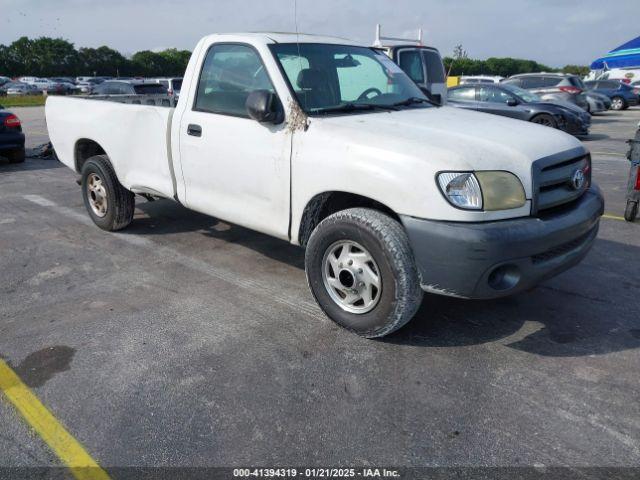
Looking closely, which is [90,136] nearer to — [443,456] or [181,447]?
[181,447]

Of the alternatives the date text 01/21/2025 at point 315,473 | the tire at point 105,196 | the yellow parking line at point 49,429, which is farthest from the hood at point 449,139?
the tire at point 105,196

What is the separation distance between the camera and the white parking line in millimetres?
4035

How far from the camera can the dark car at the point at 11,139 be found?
10.4 meters

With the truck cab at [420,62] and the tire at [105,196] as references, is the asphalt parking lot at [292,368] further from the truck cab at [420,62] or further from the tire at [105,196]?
the truck cab at [420,62]

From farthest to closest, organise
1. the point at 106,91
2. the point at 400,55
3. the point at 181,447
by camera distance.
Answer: the point at 106,91 → the point at 400,55 → the point at 181,447

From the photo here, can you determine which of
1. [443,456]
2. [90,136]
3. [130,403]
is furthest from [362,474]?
[90,136]

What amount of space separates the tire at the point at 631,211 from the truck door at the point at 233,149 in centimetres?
439

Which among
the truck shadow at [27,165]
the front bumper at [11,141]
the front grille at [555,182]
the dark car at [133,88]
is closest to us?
the front grille at [555,182]

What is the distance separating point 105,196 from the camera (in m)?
5.66

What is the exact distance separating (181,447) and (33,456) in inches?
26.5

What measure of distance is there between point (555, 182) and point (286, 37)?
2266 mm

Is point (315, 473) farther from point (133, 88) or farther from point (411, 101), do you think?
point (133, 88)

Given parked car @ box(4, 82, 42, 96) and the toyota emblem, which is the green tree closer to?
parked car @ box(4, 82, 42, 96)

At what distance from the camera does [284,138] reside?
368 centimetres
